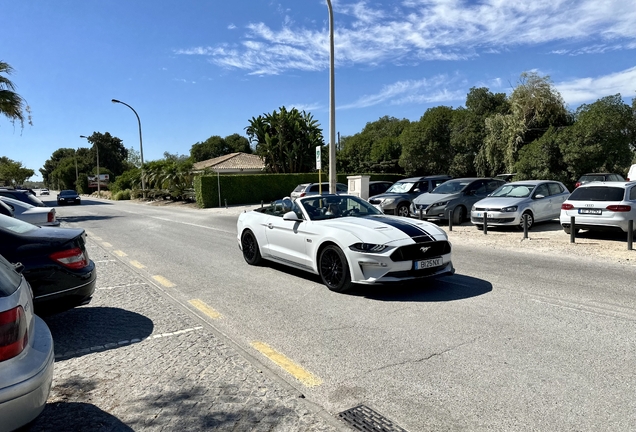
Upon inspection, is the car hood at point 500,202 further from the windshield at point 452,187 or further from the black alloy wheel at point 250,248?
the black alloy wheel at point 250,248

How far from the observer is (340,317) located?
5496 millimetres

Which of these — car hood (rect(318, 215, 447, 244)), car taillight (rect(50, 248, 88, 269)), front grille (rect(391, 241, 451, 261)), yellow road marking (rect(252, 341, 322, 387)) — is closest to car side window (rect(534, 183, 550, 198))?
car hood (rect(318, 215, 447, 244))

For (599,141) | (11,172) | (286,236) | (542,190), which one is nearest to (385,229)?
(286,236)

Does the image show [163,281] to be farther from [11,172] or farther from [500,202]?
[11,172]

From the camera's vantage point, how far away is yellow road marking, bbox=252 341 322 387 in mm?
3816

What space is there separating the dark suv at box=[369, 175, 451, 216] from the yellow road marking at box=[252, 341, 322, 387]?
523 inches

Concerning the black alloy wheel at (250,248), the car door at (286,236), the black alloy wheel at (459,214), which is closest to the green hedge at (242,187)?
the black alloy wheel at (459,214)

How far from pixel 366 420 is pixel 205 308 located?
339 centimetres

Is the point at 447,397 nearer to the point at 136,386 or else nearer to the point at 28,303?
the point at 136,386

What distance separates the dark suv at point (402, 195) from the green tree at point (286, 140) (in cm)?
2916

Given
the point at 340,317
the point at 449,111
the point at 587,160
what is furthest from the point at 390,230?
the point at 449,111

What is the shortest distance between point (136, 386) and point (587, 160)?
32.5 m

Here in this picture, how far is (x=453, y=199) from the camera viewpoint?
619 inches

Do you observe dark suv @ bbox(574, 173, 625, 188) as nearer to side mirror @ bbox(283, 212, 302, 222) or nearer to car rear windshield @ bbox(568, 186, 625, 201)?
car rear windshield @ bbox(568, 186, 625, 201)
